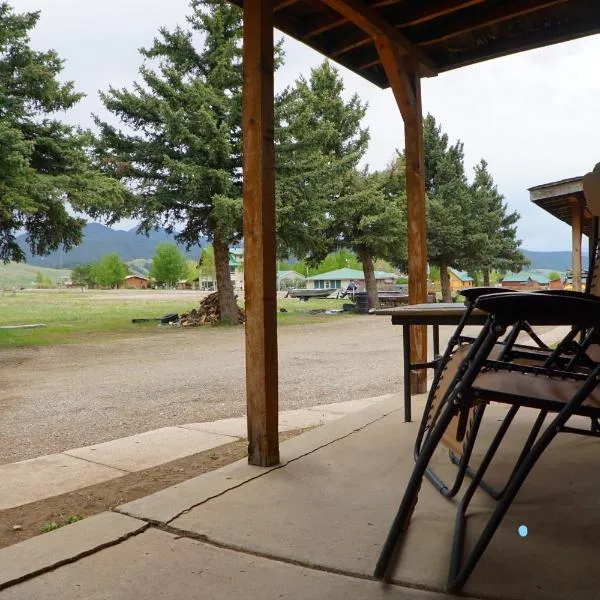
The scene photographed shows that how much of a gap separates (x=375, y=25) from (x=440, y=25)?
0.67 m

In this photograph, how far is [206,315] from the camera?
15562 mm

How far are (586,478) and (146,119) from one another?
14.6 meters

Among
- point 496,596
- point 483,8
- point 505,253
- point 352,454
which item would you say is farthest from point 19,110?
point 505,253

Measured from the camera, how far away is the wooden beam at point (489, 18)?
3311 millimetres

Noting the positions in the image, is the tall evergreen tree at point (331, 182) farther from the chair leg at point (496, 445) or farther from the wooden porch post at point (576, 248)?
the chair leg at point (496, 445)

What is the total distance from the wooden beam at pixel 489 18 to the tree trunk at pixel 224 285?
1167cm

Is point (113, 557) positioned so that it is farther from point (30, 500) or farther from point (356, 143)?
point (356, 143)

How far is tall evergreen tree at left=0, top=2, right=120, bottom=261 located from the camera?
11883mm

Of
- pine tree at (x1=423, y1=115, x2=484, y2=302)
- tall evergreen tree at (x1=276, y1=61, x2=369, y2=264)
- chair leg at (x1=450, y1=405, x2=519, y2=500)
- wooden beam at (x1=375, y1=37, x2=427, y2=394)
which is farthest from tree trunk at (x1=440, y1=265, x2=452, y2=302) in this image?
chair leg at (x1=450, y1=405, x2=519, y2=500)

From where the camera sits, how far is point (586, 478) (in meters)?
2.14

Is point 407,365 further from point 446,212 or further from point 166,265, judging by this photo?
point 166,265

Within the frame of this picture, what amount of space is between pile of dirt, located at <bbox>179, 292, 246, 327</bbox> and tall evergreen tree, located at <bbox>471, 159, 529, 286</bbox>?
46.0 ft

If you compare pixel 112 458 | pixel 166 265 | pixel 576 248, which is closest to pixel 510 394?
pixel 112 458

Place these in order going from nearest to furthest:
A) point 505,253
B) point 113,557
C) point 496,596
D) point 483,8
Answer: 1. point 496,596
2. point 113,557
3. point 483,8
4. point 505,253
